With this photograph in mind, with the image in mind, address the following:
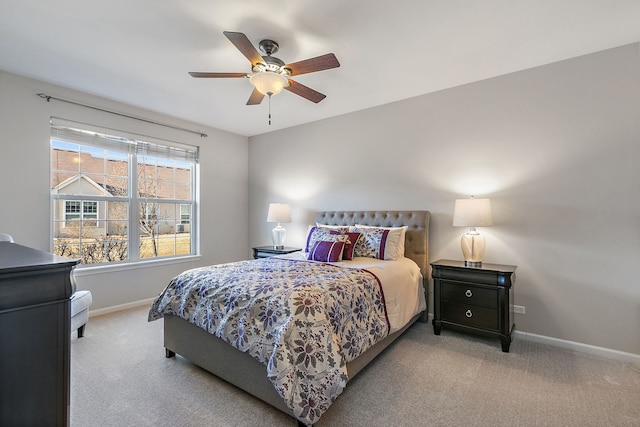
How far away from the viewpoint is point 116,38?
2424 mm

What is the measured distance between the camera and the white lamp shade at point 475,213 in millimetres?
2807

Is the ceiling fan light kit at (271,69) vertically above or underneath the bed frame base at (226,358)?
above

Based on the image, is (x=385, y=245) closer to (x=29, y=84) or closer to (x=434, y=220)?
(x=434, y=220)

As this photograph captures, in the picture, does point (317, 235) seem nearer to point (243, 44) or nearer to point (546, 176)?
point (243, 44)

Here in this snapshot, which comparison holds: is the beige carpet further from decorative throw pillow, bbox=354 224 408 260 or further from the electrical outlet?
decorative throw pillow, bbox=354 224 408 260

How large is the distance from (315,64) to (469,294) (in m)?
2.48

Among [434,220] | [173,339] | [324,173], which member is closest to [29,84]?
[173,339]

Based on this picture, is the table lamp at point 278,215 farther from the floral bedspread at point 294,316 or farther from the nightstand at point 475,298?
the nightstand at point 475,298

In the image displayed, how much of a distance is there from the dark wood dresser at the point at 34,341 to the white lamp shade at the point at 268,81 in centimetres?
189

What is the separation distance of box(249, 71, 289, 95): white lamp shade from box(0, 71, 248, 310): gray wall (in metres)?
2.53

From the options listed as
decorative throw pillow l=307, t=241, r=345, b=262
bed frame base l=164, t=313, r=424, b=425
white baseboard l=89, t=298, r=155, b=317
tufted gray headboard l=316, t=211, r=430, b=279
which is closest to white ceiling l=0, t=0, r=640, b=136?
tufted gray headboard l=316, t=211, r=430, b=279

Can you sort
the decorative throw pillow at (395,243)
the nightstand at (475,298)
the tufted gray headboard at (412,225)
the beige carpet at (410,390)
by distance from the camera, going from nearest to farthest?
the beige carpet at (410,390), the nightstand at (475,298), the decorative throw pillow at (395,243), the tufted gray headboard at (412,225)

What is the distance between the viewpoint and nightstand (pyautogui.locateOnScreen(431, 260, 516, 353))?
2646 millimetres

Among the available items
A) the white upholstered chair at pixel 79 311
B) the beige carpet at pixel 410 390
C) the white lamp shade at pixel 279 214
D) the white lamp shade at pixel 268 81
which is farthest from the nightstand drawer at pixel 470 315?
the white upholstered chair at pixel 79 311
